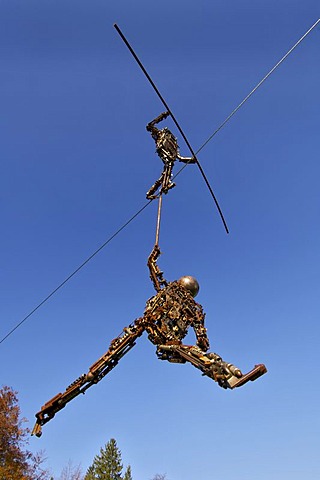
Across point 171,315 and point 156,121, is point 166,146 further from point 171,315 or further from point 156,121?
point 171,315

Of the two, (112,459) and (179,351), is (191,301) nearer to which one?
(179,351)

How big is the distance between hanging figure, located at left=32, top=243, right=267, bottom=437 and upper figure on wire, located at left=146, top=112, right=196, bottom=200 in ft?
5.41

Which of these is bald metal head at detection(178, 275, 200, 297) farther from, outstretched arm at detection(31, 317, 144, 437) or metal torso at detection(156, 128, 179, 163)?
metal torso at detection(156, 128, 179, 163)

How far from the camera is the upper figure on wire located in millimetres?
8461

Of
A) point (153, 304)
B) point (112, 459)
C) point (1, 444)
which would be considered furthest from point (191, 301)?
point (112, 459)

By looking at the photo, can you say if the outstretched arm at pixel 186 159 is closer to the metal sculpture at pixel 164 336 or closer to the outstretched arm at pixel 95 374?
the metal sculpture at pixel 164 336

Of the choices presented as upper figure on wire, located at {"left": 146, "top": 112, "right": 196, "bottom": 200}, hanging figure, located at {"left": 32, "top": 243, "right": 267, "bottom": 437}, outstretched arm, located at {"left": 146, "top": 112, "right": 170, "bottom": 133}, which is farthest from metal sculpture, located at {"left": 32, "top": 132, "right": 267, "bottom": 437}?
outstretched arm, located at {"left": 146, "top": 112, "right": 170, "bottom": 133}

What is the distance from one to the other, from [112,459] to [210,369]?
31964mm

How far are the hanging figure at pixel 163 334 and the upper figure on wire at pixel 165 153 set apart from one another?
1648 mm

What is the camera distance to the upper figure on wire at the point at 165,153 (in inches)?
333

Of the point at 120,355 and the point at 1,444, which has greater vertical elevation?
the point at 1,444

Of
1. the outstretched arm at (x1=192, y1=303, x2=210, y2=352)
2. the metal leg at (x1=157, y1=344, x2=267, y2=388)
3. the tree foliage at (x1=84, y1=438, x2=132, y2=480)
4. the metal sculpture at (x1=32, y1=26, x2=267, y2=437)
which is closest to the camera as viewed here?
the metal leg at (x1=157, y1=344, x2=267, y2=388)

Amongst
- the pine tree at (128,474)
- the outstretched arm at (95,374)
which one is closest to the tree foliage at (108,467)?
the pine tree at (128,474)

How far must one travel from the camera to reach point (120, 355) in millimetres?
6840
